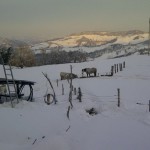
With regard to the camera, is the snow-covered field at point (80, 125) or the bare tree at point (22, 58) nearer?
the snow-covered field at point (80, 125)

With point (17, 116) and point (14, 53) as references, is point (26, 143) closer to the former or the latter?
point (17, 116)

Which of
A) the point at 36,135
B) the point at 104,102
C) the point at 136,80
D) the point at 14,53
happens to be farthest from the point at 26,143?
the point at 14,53

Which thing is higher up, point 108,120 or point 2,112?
point 2,112

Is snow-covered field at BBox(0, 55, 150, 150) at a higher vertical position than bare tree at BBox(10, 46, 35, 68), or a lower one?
higher

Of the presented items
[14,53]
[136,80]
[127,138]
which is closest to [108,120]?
[127,138]

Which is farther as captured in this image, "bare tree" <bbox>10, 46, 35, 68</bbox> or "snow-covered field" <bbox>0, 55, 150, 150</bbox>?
"bare tree" <bbox>10, 46, 35, 68</bbox>

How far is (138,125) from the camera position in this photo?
58.5 ft

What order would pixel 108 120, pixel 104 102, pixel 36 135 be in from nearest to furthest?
pixel 36 135 → pixel 108 120 → pixel 104 102

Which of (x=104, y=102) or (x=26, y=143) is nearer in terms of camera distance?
(x=26, y=143)

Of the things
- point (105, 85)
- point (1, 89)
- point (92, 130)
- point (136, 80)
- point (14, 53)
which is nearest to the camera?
point (92, 130)

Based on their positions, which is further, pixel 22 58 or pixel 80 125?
pixel 22 58

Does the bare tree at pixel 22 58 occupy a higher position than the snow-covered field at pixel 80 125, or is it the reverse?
the snow-covered field at pixel 80 125

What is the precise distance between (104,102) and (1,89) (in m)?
10.9

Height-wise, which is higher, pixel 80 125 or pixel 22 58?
pixel 80 125
